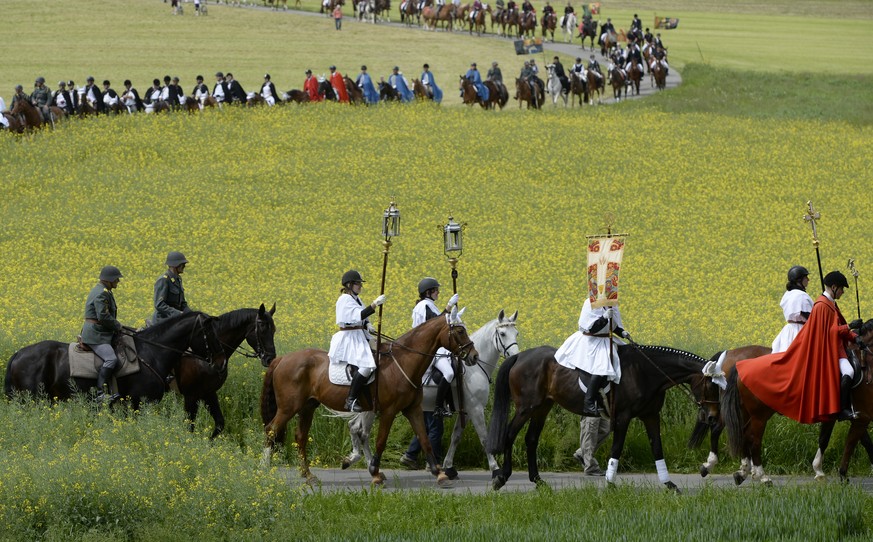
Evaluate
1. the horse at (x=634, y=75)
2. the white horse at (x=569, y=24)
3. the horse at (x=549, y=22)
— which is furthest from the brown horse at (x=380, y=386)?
the white horse at (x=569, y=24)

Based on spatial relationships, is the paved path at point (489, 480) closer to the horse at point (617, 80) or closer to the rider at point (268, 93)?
the rider at point (268, 93)

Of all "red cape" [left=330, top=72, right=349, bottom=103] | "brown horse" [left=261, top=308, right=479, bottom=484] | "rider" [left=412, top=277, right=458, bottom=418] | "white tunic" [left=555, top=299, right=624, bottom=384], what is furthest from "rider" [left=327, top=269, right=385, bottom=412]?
"red cape" [left=330, top=72, right=349, bottom=103]

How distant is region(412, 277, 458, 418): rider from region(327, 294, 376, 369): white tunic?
81 centimetres

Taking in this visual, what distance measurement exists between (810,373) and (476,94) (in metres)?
34.8

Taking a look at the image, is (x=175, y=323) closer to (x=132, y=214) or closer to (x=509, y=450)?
(x=509, y=450)

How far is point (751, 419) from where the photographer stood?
580 inches

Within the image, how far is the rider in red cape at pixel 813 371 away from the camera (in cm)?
1416

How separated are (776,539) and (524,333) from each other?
980cm

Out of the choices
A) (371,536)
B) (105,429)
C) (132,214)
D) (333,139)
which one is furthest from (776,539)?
(333,139)

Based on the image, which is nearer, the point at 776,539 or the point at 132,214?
the point at 776,539

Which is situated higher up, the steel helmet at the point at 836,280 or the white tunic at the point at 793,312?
the steel helmet at the point at 836,280

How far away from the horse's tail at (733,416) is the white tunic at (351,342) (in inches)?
Answer: 150

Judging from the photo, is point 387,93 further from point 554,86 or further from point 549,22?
point 549,22

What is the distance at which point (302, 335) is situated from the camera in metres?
20.0
